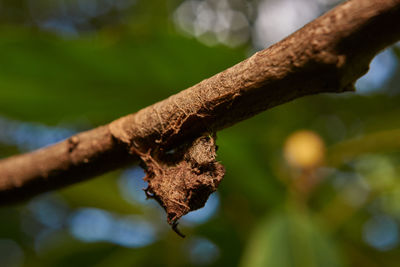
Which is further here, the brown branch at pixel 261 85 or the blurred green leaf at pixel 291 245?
the blurred green leaf at pixel 291 245

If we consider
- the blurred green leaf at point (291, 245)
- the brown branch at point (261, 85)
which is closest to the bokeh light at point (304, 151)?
the blurred green leaf at point (291, 245)

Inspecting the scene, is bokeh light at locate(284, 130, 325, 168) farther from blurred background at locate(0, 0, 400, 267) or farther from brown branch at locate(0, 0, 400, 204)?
brown branch at locate(0, 0, 400, 204)

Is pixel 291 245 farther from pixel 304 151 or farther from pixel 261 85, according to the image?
pixel 261 85

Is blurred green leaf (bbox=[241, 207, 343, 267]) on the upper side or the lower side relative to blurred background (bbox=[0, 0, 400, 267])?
lower

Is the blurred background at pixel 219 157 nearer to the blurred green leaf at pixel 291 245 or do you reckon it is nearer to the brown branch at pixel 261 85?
the blurred green leaf at pixel 291 245

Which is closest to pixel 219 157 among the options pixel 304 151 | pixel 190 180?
pixel 304 151

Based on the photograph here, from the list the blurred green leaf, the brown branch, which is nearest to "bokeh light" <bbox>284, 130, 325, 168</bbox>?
the blurred green leaf

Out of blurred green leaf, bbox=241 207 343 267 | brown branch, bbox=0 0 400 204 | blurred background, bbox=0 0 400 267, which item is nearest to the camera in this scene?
brown branch, bbox=0 0 400 204

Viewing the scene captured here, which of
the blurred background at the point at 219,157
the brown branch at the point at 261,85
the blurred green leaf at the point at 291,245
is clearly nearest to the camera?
the brown branch at the point at 261,85

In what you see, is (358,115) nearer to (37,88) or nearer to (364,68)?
(37,88)
